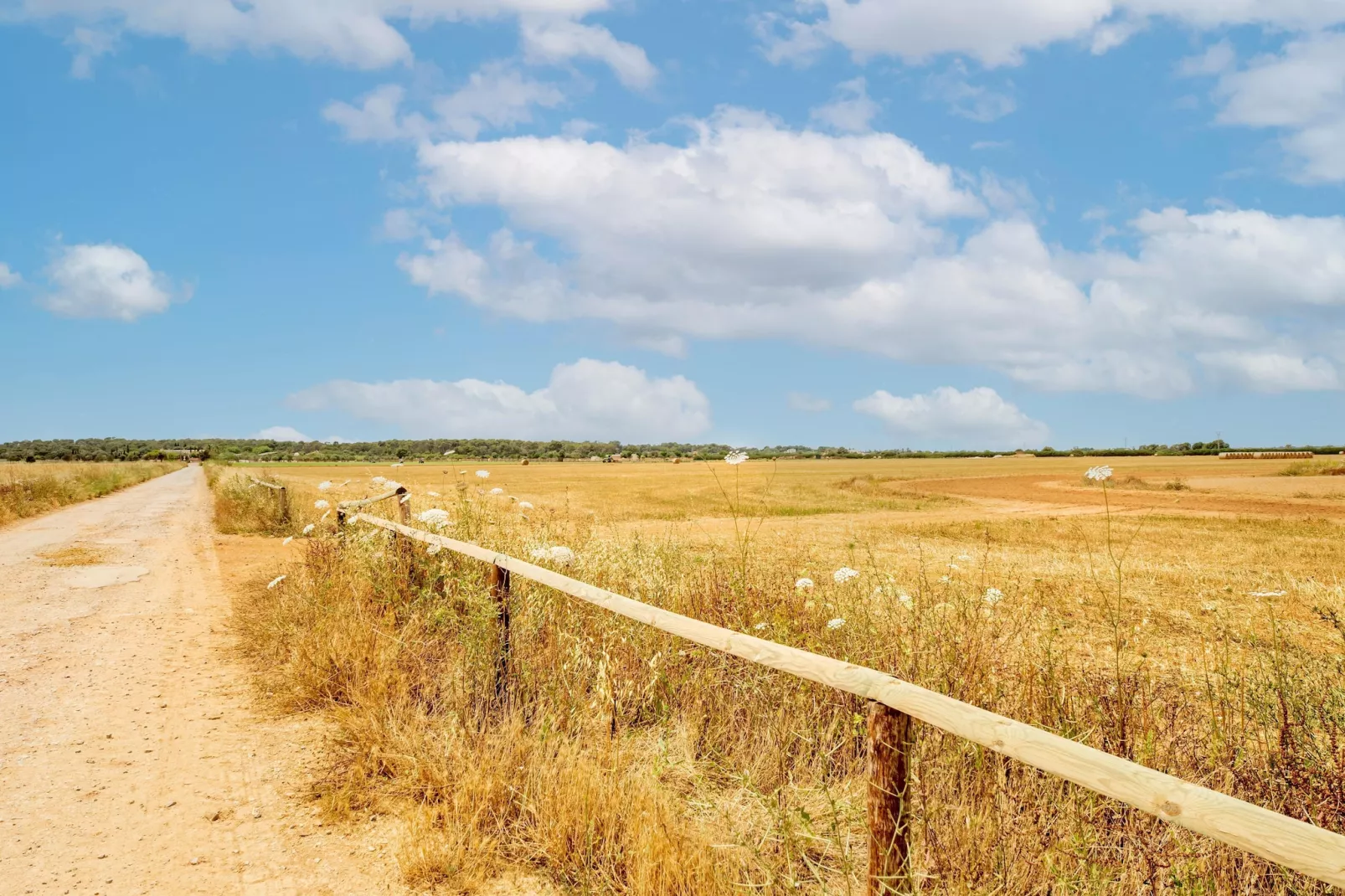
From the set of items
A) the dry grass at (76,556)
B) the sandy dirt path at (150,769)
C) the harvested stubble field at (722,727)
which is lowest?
the sandy dirt path at (150,769)

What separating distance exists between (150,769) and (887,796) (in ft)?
14.9

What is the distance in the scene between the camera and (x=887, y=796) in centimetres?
249

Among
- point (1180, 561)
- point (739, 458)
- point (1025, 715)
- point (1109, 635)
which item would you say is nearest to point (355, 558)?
point (739, 458)

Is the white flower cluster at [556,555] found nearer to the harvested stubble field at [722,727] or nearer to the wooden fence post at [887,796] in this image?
the harvested stubble field at [722,727]

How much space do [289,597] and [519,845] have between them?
16.9 ft

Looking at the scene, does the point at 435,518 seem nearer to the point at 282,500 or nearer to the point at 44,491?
the point at 282,500

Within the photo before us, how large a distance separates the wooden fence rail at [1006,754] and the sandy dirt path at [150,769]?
7.15 ft

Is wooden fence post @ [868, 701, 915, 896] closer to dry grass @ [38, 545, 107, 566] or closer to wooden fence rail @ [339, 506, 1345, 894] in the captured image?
wooden fence rail @ [339, 506, 1345, 894]

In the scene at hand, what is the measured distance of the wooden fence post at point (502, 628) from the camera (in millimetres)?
4922

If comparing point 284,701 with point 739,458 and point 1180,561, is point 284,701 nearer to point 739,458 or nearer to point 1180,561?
point 739,458

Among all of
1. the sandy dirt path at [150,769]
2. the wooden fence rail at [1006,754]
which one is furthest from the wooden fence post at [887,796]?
the sandy dirt path at [150,769]

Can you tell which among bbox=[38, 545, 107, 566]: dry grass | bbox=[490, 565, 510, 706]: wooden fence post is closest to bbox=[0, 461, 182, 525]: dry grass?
bbox=[38, 545, 107, 566]: dry grass

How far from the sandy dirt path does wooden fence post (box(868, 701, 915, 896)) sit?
217 centimetres

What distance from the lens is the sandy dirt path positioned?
3.63m
